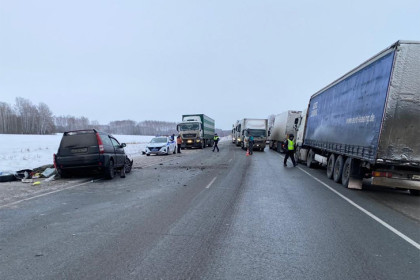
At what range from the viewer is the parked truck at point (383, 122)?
7562 millimetres

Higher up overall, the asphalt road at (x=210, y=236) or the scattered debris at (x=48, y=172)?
the asphalt road at (x=210, y=236)

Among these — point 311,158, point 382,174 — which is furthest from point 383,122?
point 311,158

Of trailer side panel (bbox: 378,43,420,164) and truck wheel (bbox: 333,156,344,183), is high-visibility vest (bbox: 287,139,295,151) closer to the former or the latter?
truck wheel (bbox: 333,156,344,183)

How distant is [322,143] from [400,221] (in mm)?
7537

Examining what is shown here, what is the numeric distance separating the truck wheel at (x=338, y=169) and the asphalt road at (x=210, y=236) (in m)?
2.13

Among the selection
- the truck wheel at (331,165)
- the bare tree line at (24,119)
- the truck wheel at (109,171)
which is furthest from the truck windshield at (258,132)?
the bare tree line at (24,119)

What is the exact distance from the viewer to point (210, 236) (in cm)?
493

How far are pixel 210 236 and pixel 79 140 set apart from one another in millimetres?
7921

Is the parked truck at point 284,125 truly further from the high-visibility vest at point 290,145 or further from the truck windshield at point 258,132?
the high-visibility vest at point 290,145

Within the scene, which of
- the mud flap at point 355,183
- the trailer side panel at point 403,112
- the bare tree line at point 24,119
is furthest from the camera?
the bare tree line at point 24,119

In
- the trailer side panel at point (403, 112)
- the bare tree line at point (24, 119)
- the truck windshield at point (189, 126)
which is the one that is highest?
the trailer side panel at point (403, 112)

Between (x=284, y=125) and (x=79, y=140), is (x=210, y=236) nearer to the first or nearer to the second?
(x=79, y=140)

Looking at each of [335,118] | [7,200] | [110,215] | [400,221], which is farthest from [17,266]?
[335,118]

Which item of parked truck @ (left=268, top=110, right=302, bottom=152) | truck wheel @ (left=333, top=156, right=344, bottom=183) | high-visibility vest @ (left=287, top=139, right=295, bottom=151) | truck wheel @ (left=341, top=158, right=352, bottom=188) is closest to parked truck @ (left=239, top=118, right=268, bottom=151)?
parked truck @ (left=268, top=110, right=302, bottom=152)
